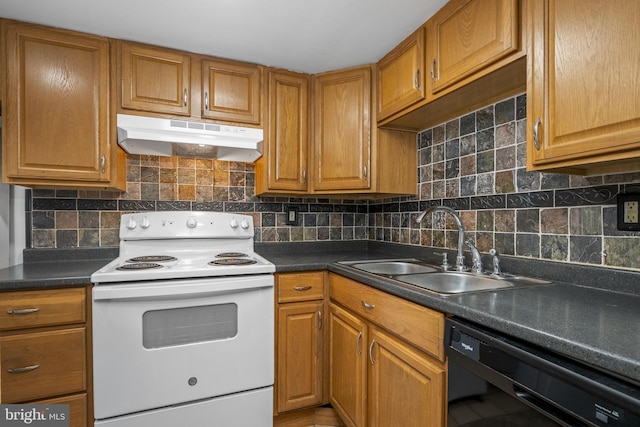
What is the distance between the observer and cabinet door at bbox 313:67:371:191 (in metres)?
2.02

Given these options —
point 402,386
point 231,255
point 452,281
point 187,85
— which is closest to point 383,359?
point 402,386

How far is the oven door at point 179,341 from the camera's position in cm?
142

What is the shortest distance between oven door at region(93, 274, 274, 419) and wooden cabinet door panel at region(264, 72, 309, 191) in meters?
0.72

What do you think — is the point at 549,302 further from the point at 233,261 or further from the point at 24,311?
the point at 24,311

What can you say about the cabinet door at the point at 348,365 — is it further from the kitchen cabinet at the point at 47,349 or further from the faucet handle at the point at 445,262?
the kitchen cabinet at the point at 47,349

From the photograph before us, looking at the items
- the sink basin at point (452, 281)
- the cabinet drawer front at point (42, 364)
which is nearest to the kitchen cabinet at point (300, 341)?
the sink basin at point (452, 281)

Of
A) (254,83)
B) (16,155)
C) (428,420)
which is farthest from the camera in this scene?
(254,83)

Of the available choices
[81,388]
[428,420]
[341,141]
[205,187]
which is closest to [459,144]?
[341,141]

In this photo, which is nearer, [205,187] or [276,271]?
[276,271]

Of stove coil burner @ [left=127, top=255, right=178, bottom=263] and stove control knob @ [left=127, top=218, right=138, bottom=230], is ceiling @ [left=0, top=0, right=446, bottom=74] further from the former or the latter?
stove coil burner @ [left=127, top=255, right=178, bottom=263]

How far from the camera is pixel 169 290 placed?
1.48m

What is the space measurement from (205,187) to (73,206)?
30.0 inches

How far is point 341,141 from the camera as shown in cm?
209

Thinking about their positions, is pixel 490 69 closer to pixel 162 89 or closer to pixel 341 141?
pixel 341 141
